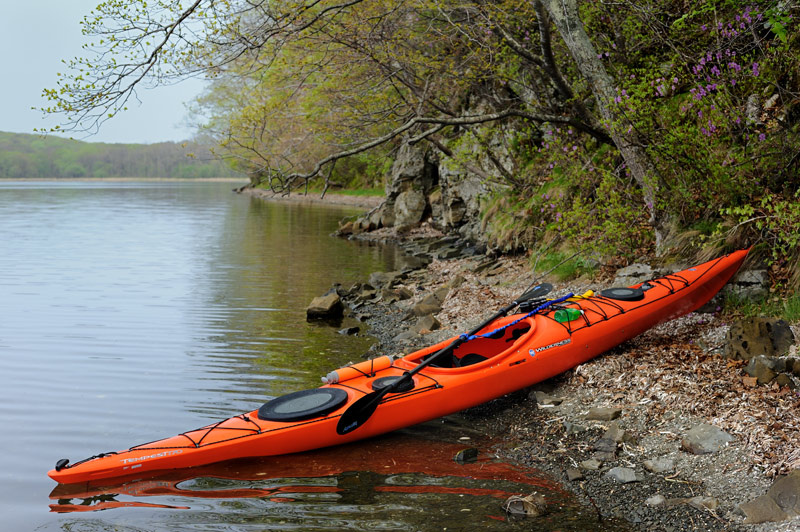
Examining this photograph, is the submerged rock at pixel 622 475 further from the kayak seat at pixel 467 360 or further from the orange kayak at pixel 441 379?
the kayak seat at pixel 467 360

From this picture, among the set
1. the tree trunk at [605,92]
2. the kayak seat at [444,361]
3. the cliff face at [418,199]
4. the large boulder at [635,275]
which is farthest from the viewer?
the cliff face at [418,199]

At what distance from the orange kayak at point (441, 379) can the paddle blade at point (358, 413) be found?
0.15 ft

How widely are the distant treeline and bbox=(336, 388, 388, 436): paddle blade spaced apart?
11057 centimetres

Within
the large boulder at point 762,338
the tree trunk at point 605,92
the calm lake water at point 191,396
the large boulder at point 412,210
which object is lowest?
the calm lake water at point 191,396

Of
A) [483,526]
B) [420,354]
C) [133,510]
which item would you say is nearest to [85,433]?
[133,510]

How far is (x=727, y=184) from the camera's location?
20.8 ft

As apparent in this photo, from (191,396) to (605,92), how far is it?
5471mm

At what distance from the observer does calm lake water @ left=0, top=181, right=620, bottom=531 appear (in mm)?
4078

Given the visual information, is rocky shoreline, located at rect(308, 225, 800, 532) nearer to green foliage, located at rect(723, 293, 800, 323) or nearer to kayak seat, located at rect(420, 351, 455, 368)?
green foliage, located at rect(723, 293, 800, 323)

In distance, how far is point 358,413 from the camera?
5047 millimetres

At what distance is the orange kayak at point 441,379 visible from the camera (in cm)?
471

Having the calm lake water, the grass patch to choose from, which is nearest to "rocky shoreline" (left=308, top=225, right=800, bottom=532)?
the calm lake water

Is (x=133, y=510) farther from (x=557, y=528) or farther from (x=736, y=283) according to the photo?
(x=736, y=283)

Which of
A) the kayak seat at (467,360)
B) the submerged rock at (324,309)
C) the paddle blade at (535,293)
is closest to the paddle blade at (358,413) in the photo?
the kayak seat at (467,360)
